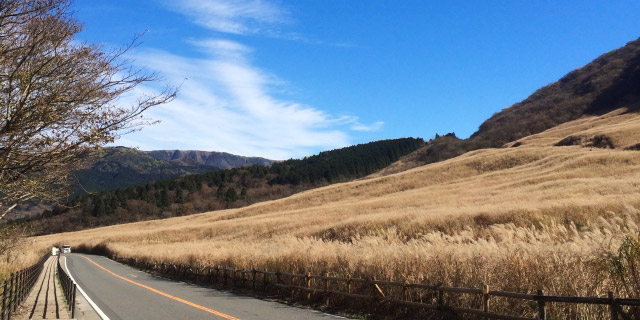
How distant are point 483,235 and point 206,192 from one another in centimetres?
14582

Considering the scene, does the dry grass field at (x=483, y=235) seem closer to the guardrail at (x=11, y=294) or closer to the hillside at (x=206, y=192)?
the guardrail at (x=11, y=294)

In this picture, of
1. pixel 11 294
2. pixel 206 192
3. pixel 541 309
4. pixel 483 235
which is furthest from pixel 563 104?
pixel 11 294

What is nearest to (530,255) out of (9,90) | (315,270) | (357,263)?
(357,263)

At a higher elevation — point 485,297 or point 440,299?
point 485,297

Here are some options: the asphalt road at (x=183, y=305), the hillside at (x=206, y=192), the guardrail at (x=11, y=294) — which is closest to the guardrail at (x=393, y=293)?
the asphalt road at (x=183, y=305)

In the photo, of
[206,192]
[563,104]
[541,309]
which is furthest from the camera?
[206,192]

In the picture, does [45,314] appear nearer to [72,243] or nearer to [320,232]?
[320,232]

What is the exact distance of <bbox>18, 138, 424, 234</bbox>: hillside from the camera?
451ft

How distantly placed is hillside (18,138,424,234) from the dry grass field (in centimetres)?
7763

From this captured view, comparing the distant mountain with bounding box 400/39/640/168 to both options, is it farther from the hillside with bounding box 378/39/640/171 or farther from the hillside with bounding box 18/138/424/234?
the hillside with bounding box 18/138/424/234

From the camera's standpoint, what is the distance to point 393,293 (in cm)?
1243

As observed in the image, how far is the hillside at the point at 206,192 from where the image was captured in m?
137

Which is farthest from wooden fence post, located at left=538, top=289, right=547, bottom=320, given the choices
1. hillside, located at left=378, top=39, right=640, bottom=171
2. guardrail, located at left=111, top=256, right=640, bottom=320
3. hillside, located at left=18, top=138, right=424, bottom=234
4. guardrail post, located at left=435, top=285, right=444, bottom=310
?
hillside, located at left=18, top=138, right=424, bottom=234

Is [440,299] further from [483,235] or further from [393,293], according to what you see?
[483,235]
